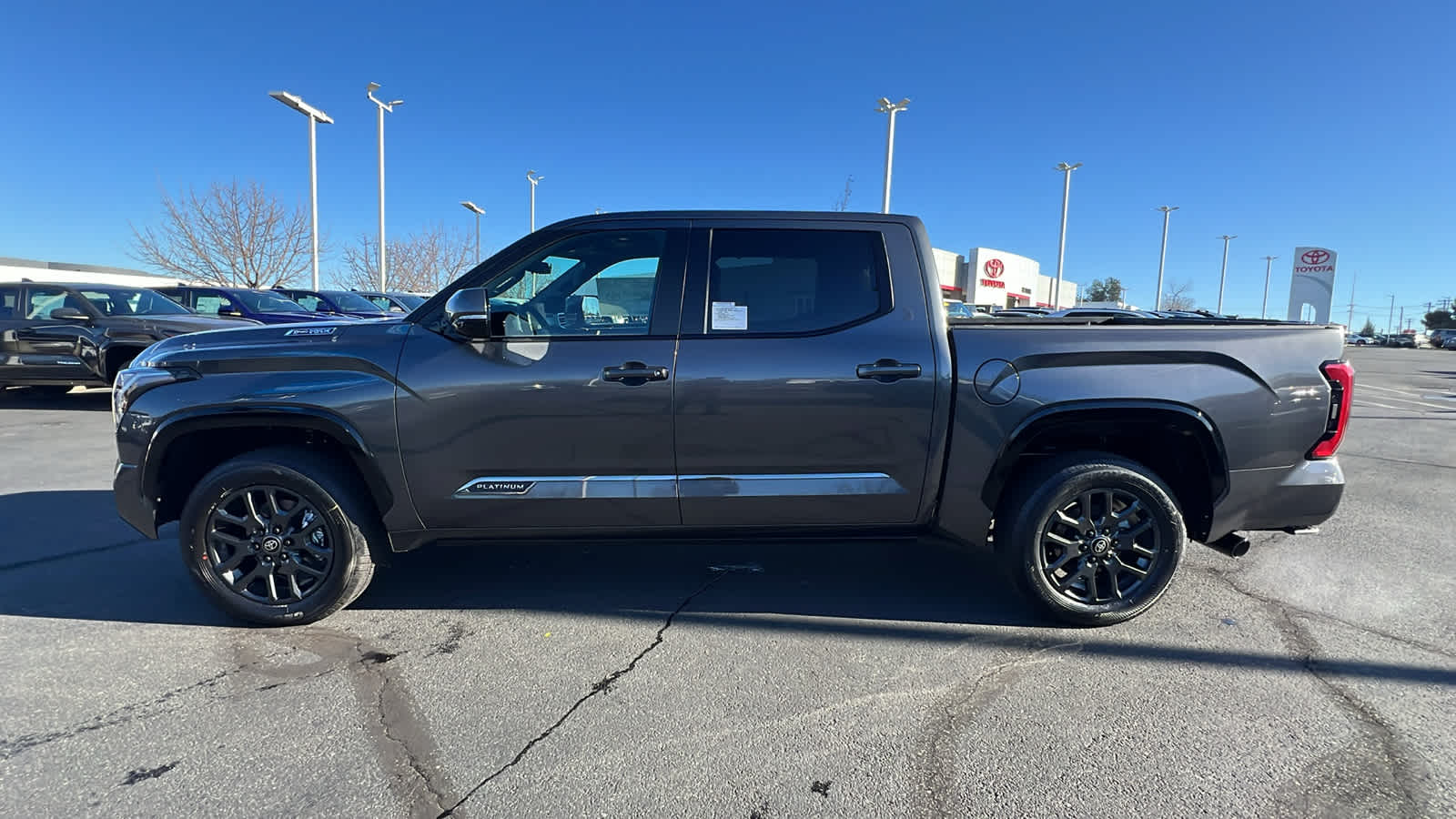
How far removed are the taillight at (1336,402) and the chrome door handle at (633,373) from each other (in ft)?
9.57

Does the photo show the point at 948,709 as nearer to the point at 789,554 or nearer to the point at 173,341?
the point at 789,554

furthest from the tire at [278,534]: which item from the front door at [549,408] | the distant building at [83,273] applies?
the distant building at [83,273]

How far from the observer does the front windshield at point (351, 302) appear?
1638 centimetres

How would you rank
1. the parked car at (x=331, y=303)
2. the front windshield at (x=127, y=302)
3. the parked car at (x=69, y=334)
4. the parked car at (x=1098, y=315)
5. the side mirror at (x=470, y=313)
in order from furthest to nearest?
the parked car at (x=331, y=303)
the front windshield at (x=127, y=302)
the parked car at (x=69, y=334)
the parked car at (x=1098, y=315)
the side mirror at (x=470, y=313)

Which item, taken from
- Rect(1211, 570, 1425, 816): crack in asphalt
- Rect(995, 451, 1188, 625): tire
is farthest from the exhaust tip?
Rect(1211, 570, 1425, 816): crack in asphalt

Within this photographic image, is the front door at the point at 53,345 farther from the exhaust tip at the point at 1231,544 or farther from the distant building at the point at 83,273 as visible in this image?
the distant building at the point at 83,273

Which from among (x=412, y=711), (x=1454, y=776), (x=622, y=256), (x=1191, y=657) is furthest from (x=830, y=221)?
(x=1454, y=776)

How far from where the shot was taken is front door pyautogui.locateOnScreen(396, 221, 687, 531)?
10.8 feet

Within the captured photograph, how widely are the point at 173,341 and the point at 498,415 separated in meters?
1.63

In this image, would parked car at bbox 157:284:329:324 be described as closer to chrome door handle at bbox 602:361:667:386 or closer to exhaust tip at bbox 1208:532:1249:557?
chrome door handle at bbox 602:361:667:386

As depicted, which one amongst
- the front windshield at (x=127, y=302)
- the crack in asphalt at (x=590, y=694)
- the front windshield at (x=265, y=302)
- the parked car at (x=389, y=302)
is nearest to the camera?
the crack in asphalt at (x=590, y=694)

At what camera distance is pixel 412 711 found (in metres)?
2.82

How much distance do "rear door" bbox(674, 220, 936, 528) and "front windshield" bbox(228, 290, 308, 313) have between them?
468 inches

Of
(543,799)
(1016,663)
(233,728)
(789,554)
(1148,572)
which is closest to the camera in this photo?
(543,799)
